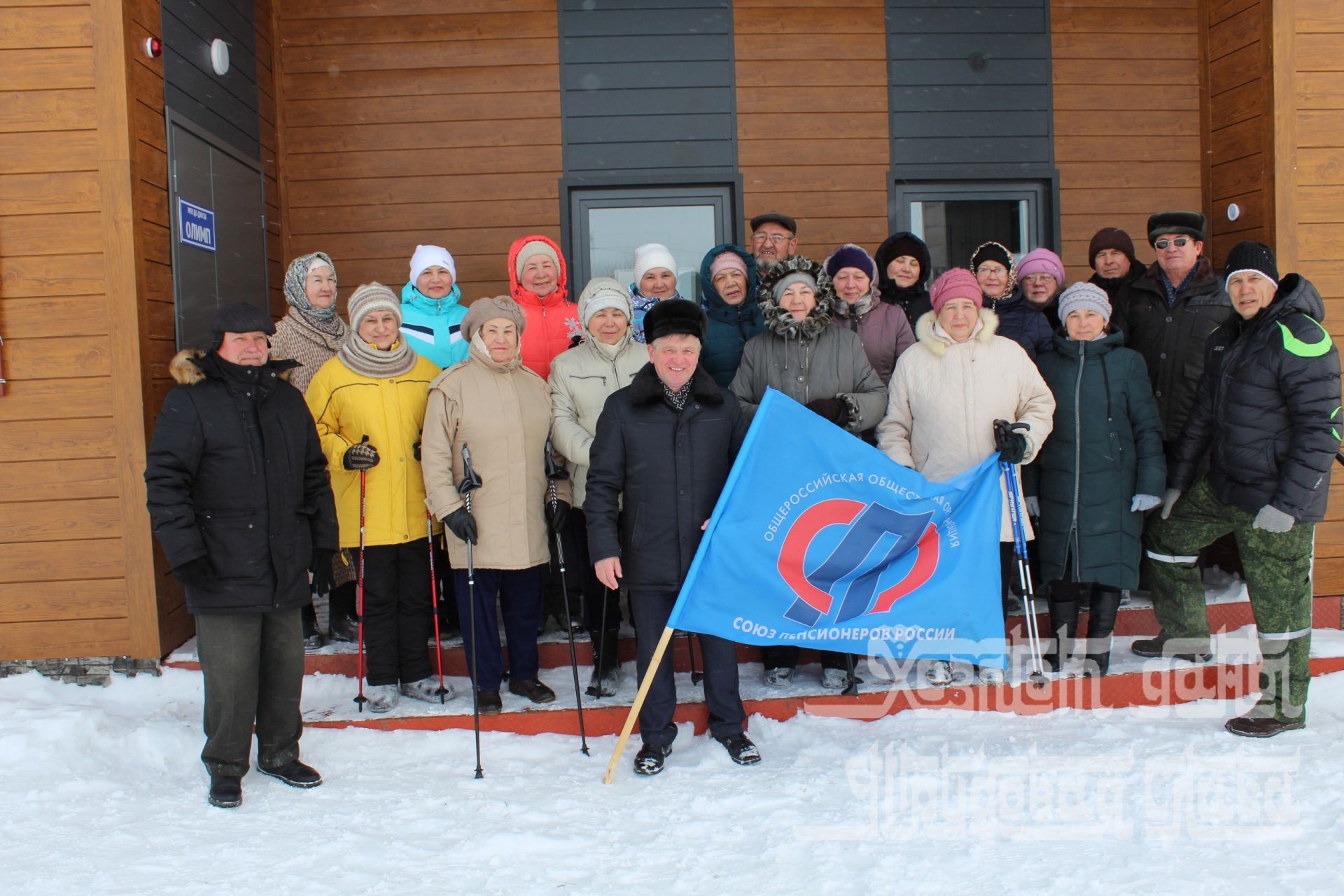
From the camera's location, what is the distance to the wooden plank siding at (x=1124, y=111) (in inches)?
235

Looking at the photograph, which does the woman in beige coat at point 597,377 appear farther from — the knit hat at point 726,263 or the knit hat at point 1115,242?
the knit hat at point 1115,242

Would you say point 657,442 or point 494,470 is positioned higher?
point 657,442

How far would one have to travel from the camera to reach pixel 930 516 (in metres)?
3.42

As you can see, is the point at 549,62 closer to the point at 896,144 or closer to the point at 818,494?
the point at 896,144

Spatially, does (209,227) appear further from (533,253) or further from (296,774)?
(296,774)

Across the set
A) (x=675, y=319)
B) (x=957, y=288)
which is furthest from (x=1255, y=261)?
(x=675, y=319)

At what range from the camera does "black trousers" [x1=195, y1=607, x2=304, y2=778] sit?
10.5 feet

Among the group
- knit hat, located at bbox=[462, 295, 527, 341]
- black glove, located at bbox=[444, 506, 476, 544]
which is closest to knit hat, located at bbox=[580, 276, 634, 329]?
knit hat, located at bbox=[462, 295, 527, 341]

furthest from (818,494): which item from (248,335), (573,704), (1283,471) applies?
(248,335)

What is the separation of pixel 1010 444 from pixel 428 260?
2510 millimetres

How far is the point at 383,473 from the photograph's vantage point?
381 centimetres

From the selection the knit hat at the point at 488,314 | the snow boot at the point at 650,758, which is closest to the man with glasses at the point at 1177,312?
the snow boot at the point at 650,758

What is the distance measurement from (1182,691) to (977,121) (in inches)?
139

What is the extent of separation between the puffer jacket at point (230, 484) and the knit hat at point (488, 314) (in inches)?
28.7
